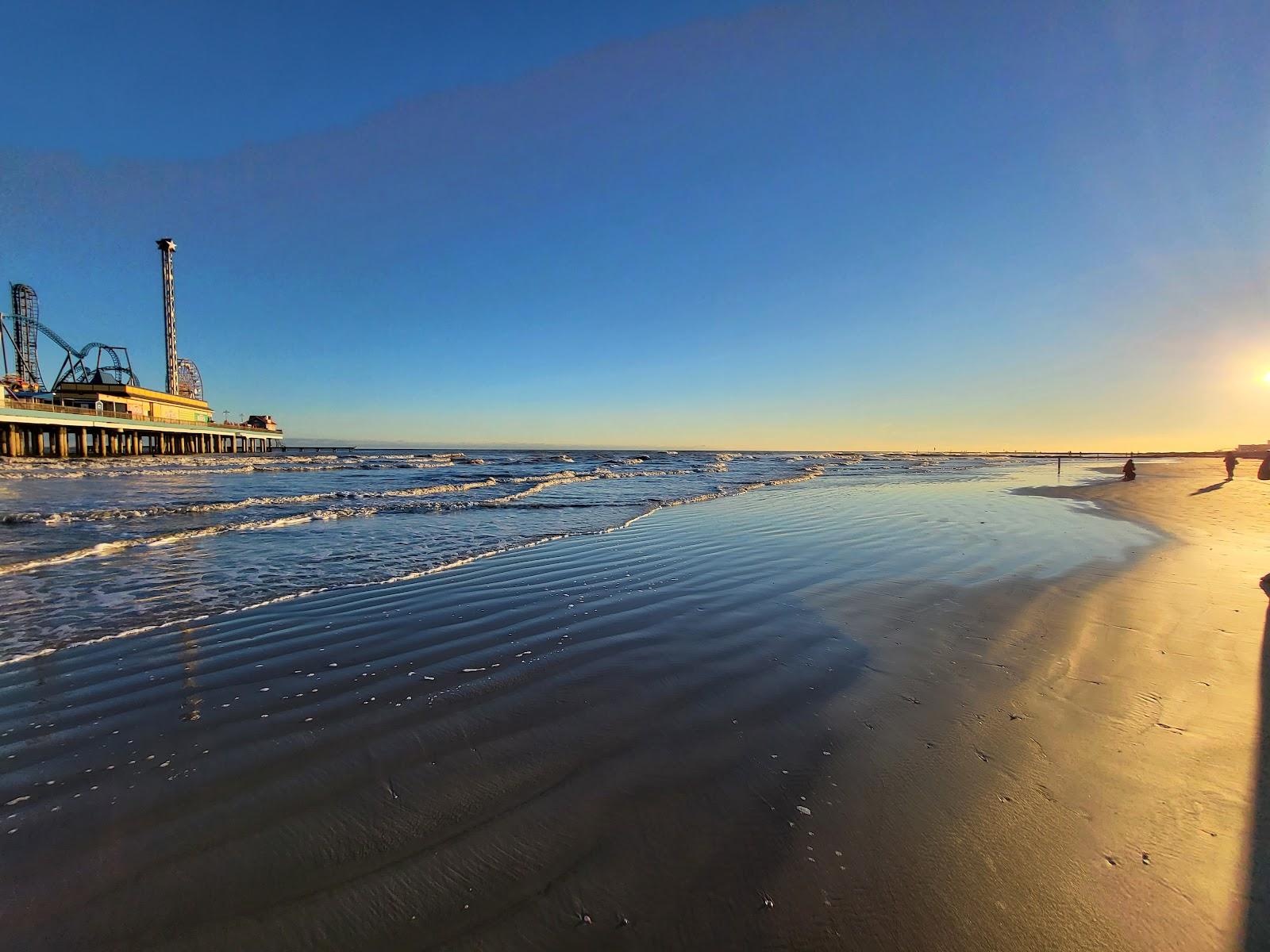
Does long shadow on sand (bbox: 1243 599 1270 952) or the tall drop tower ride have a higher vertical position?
the tall drop tower ride

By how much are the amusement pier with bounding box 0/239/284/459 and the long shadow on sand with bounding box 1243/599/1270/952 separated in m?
55.7

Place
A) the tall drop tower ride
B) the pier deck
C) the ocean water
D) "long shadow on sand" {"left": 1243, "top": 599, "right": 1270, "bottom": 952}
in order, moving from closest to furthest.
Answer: "long shadow on sand" {"left": 1243, "top": 599, "right": 1270, "bottom": 952}, the ocean water, the pier deck, the tall drop tower ride

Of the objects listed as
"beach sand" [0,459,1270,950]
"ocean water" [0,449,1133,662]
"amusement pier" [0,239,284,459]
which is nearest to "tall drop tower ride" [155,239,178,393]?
"amusement pier" [0,239,284,459]

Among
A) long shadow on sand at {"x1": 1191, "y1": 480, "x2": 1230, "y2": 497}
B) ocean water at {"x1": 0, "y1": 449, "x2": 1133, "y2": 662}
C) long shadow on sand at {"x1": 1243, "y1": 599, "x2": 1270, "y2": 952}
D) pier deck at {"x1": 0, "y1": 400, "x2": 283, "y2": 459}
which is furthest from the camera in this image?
pier deck at {"x1": 0, "y1": 400, "x2": 283, "y2": 459}

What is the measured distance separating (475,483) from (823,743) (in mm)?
25972

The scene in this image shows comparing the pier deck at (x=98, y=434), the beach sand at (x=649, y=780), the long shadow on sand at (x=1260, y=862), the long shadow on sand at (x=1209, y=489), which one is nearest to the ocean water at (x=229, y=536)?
the beach sand at (x=649, y=780)

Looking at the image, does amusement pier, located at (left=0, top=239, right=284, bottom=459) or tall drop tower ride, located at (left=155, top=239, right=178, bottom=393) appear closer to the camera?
amusement pier, located at (left=0, top=239, right=284, bottom=459)

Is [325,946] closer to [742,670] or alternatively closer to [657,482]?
[742,670]

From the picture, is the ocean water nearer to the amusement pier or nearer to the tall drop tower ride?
the amusement pier

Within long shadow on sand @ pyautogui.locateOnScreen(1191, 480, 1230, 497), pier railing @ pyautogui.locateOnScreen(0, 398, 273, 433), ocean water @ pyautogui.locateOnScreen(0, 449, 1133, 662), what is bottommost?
ocean water @ pyautogui.locateOnScreen(0, 449, 1133, 662)

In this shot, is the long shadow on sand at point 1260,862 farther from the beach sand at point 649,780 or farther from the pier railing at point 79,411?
the pier railing at point 79,411

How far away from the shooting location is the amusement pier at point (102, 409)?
43.0 metres

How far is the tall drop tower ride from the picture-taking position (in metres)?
75.8

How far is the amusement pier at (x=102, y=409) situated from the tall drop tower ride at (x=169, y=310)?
0.29ft
